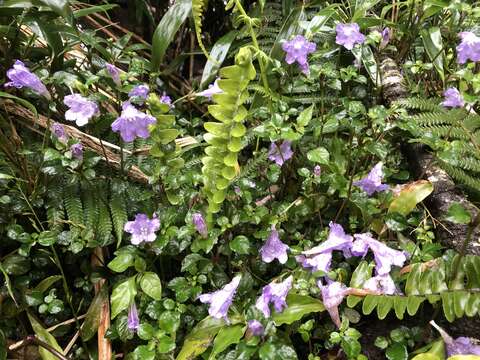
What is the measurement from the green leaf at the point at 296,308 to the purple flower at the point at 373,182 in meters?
0.37

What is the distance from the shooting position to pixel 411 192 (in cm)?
133

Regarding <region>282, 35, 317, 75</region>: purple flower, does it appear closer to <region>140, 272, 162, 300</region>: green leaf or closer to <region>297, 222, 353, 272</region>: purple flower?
<region>297, 222, 353, 272</region>: purple flower

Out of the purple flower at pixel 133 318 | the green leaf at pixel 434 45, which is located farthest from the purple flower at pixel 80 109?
the green leaf at pixel 434 45

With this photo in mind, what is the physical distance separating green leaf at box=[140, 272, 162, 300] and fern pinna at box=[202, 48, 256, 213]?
250 millimetres

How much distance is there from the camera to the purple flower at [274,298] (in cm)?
111

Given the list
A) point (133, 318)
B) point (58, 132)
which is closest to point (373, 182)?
point (133, 318)

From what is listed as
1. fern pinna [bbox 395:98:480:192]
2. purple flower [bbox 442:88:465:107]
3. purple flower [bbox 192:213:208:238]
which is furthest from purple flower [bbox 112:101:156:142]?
purple flower [bbox 442:88:465:107]

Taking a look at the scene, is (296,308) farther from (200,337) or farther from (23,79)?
(23,79)

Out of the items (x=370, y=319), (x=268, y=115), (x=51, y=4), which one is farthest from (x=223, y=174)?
(x=51, y=4)

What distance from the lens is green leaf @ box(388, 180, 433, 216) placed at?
1.31 meters

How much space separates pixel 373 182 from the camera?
130 centimetres

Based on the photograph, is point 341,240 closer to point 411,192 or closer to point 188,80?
point 411,192

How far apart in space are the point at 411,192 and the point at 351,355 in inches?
19.9

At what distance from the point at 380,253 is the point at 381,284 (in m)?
0.08
